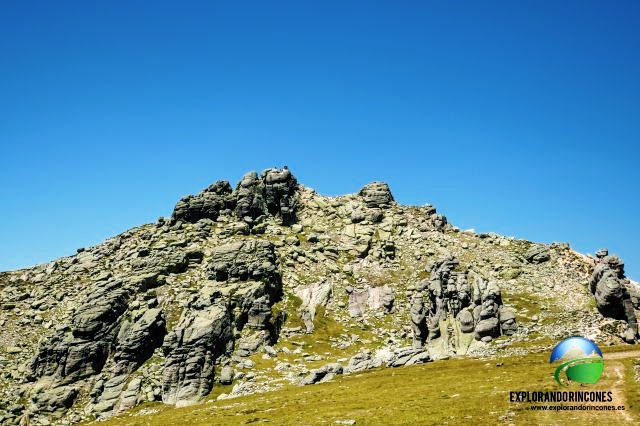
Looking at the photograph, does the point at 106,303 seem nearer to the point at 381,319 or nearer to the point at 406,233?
the point at 381,319

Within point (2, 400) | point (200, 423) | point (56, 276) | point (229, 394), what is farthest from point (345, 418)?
point (56, 276)

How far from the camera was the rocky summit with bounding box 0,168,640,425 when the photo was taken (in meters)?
87.1

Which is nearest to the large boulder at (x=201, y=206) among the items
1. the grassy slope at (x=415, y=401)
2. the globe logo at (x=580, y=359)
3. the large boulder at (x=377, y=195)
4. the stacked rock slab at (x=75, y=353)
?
the stacked rock slab at (x=75, y=353)

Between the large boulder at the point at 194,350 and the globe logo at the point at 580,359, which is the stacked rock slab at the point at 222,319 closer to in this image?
the large boulder at the point at 194,350

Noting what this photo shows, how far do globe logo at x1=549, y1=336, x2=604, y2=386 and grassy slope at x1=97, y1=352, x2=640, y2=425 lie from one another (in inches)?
56.0

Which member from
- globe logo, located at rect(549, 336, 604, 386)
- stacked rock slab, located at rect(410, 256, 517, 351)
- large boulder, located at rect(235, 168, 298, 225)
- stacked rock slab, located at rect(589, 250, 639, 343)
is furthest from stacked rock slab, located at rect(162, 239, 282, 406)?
stacked rock slab, located at rect(589, 250, 639, 343)

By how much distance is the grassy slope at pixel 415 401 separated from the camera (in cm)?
4391

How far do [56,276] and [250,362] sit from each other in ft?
230

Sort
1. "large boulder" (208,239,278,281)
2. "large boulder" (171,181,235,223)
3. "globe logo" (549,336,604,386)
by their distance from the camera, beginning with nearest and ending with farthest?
"globe logo" (549,336,604,386) < "large boulder" (208,239,278,281) < "large boulder" (171,181,235,223)

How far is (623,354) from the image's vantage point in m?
67.8

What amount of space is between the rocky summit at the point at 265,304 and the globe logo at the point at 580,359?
31.4 metres

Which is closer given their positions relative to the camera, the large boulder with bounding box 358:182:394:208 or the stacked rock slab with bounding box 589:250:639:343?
the stacked rock slab with bounding box 589:250:639:343

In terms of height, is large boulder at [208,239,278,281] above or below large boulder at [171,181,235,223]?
below

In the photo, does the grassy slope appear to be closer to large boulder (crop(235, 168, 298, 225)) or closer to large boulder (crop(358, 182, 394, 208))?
large boulder (crop(235, 168, 298, 225))
